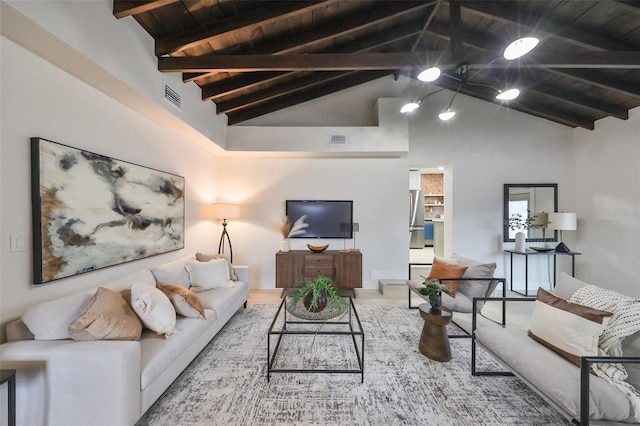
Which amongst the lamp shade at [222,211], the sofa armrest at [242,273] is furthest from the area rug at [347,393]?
the lamp shade at [222,211]

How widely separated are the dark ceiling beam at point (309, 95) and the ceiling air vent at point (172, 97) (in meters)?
1.54

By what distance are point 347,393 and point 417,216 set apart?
20.1 feet

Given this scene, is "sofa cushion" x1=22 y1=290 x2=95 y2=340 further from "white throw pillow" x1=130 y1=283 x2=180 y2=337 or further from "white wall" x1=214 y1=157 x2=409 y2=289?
"white wall" x1=214 y1=157 x2=409 y2=289

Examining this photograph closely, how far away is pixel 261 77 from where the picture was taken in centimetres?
339

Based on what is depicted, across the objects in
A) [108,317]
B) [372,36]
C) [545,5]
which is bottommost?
[108,317]

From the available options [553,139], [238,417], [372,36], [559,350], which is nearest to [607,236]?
[553,139]

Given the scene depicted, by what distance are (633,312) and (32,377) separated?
3.54 metres

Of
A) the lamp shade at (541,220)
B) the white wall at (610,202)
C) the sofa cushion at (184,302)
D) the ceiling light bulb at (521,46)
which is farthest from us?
the lamp shade at (541,220)

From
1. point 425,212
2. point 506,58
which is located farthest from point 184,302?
point 425,212

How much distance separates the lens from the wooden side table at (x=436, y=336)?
2246 mm

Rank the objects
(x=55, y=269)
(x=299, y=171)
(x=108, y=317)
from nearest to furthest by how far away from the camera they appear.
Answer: (x=108, y=317) → (x=55, y=269) → (x=299, y=171)

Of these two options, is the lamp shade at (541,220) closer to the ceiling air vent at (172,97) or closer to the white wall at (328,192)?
the white wall at (328,192)

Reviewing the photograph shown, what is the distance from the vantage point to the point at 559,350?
64.4 inches

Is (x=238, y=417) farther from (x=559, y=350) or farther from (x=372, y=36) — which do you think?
(x=372, y=36)
